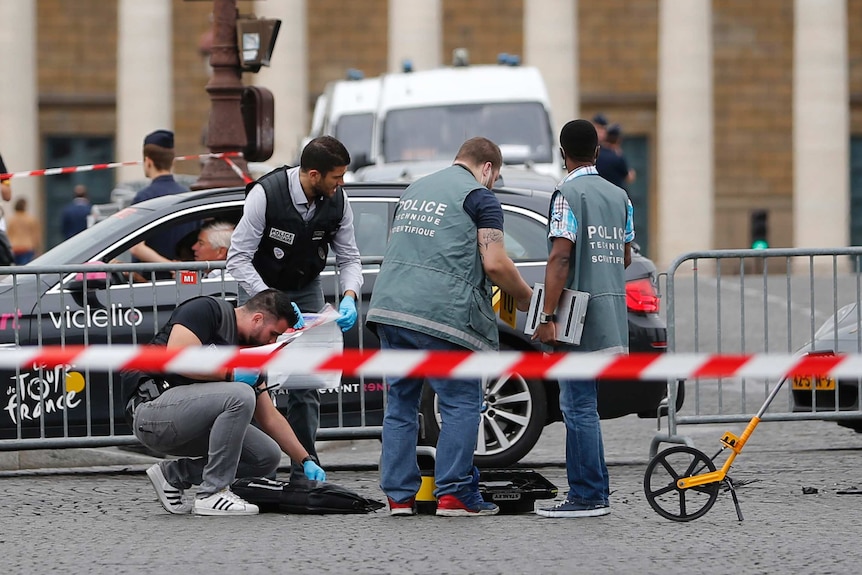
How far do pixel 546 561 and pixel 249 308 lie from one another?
1.94 meters

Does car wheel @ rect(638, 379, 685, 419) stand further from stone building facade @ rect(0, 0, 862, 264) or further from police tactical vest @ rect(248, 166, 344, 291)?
stone building facade @ rect(0, 0, 862, 264)

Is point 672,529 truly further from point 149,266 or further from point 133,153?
point 133,153

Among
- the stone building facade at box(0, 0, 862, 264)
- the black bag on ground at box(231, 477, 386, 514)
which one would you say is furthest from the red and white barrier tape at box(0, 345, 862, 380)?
the stone building facade at box(0, 0, 862, 264)

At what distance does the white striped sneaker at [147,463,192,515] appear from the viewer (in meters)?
8.65

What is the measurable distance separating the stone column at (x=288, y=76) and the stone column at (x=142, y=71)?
206cm

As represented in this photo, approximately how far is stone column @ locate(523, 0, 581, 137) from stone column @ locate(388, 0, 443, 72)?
6.29 ft

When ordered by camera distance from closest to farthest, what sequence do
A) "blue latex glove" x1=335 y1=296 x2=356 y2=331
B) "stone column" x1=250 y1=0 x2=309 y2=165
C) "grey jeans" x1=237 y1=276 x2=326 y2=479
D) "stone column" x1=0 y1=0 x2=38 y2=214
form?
1. "blue latex glove" x1=335 y1=296 x2=356 y2=331
2. "grey jeans" x1=237 y1=276 x2=326 y2=479
3. "stone column" x1=0 y1=0 x2=38 y2=214
4. "stone column" x1=250 y1=0 x2=309 y2=165

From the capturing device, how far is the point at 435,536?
7938mm

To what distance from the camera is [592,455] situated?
27.5 feet

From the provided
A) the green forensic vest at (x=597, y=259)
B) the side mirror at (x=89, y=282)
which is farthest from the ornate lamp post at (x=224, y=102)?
the green forensic vest at (x=597, y=259)

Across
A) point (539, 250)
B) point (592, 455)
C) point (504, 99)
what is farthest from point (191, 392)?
point (504, 99)

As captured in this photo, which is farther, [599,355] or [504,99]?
[504,99]

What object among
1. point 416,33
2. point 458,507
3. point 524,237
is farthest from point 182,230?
point 416,33

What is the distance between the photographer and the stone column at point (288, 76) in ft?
125
